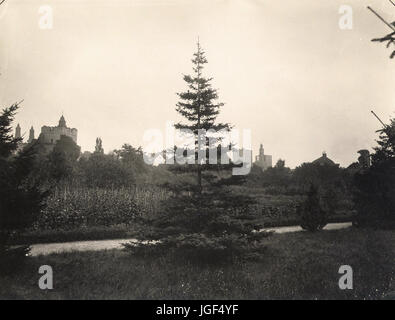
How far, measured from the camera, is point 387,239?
53.8 ft

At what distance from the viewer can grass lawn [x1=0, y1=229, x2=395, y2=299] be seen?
30.0ft

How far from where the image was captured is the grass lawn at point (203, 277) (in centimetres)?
914

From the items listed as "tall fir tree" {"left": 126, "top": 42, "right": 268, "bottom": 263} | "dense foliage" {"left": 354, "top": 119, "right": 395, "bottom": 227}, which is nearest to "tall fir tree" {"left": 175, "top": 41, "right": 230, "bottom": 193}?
"tall fir tree" {"left": 126, "top": 42, "right": 268, "bottom": 263}

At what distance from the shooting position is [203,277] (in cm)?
1043

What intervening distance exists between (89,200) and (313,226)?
44.9 feet

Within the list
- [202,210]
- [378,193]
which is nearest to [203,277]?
[202,210]

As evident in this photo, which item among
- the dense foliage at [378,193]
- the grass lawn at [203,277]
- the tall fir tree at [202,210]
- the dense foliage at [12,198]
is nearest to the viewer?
the grass lawn at [203,277]

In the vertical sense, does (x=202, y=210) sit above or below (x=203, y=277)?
above

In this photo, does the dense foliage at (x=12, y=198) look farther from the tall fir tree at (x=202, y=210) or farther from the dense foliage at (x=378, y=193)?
the dense foliage at (x=378, y=193)

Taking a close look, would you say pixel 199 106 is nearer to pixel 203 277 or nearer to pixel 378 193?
pixel 203 277

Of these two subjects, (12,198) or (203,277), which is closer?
(12,198)

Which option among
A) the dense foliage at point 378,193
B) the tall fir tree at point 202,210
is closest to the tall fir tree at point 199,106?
the tall fir tree at point 202,210
